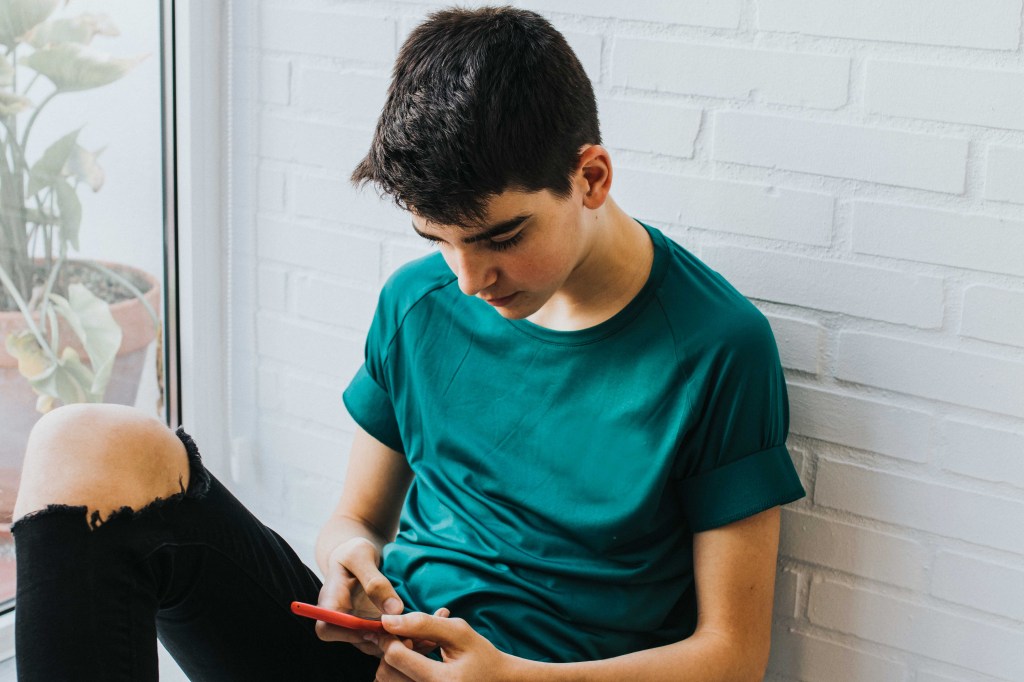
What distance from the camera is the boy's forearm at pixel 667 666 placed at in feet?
3.48

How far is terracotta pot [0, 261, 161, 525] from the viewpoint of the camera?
157 cm

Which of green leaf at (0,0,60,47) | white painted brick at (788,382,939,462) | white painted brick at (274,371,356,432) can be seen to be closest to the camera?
white painted brick at (788,382,939,462)

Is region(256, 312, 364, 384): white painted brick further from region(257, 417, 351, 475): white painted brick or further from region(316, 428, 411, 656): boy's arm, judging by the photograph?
region(316, 428, 411, 656): boy's arm

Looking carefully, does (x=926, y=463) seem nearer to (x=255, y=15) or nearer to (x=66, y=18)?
(x=255, y=15)

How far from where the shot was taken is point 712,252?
1268 mm

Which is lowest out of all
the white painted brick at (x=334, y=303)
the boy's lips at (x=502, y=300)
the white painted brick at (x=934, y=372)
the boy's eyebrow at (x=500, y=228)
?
the white painted brick at (x=334, y=303)

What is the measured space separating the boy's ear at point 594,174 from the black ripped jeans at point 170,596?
1.58 ft

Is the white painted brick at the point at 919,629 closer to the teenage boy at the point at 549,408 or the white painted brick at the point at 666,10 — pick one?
the teenage boy at the point at 549,408

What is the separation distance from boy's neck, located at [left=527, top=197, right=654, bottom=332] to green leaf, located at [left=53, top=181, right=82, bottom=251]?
2.73 feet

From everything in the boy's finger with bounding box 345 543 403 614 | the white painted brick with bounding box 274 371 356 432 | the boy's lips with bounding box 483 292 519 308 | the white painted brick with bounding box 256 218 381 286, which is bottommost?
the boy's finger with bounding box 345 543 403 614

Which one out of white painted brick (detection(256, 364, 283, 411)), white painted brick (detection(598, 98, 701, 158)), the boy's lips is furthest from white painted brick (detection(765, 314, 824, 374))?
white painted brick (detection(256, 364, 283, 411))

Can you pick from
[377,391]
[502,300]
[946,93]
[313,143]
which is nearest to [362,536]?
[377,391]

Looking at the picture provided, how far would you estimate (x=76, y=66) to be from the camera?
157cm

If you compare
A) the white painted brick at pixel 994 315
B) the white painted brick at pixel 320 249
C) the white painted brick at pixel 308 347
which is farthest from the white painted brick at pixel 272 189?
the white painted brick at pixel 994 315
